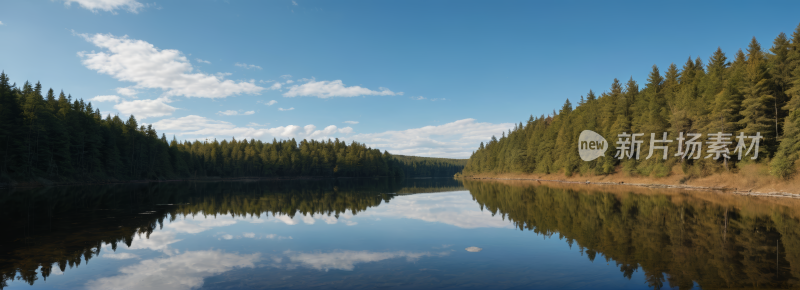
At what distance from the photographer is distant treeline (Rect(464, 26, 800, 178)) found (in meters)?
39.5

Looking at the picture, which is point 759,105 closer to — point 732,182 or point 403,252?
point 732,182

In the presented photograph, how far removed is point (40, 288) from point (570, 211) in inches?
909

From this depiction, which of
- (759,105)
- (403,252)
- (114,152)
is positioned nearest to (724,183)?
(759,105)

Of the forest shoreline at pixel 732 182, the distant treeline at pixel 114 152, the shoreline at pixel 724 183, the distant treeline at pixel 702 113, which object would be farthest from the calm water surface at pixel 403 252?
the distant treeline at pixel 114 152

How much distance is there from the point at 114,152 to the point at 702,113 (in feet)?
334

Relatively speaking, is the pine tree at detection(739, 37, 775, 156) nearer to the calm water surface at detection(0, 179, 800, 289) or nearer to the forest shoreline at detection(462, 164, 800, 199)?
the forest shoreline at detection(462, 164, 800, 199)

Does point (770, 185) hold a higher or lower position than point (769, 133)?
lower

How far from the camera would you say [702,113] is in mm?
48812

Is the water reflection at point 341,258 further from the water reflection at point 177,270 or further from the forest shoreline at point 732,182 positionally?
the forest shoreline at point 732,182

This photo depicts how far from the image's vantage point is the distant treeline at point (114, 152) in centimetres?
5366

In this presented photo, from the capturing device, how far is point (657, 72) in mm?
67250

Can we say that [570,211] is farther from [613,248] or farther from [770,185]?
[770,185]

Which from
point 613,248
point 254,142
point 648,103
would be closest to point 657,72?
point 648,103

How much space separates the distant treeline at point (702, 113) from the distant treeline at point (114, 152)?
88716 millimetres
